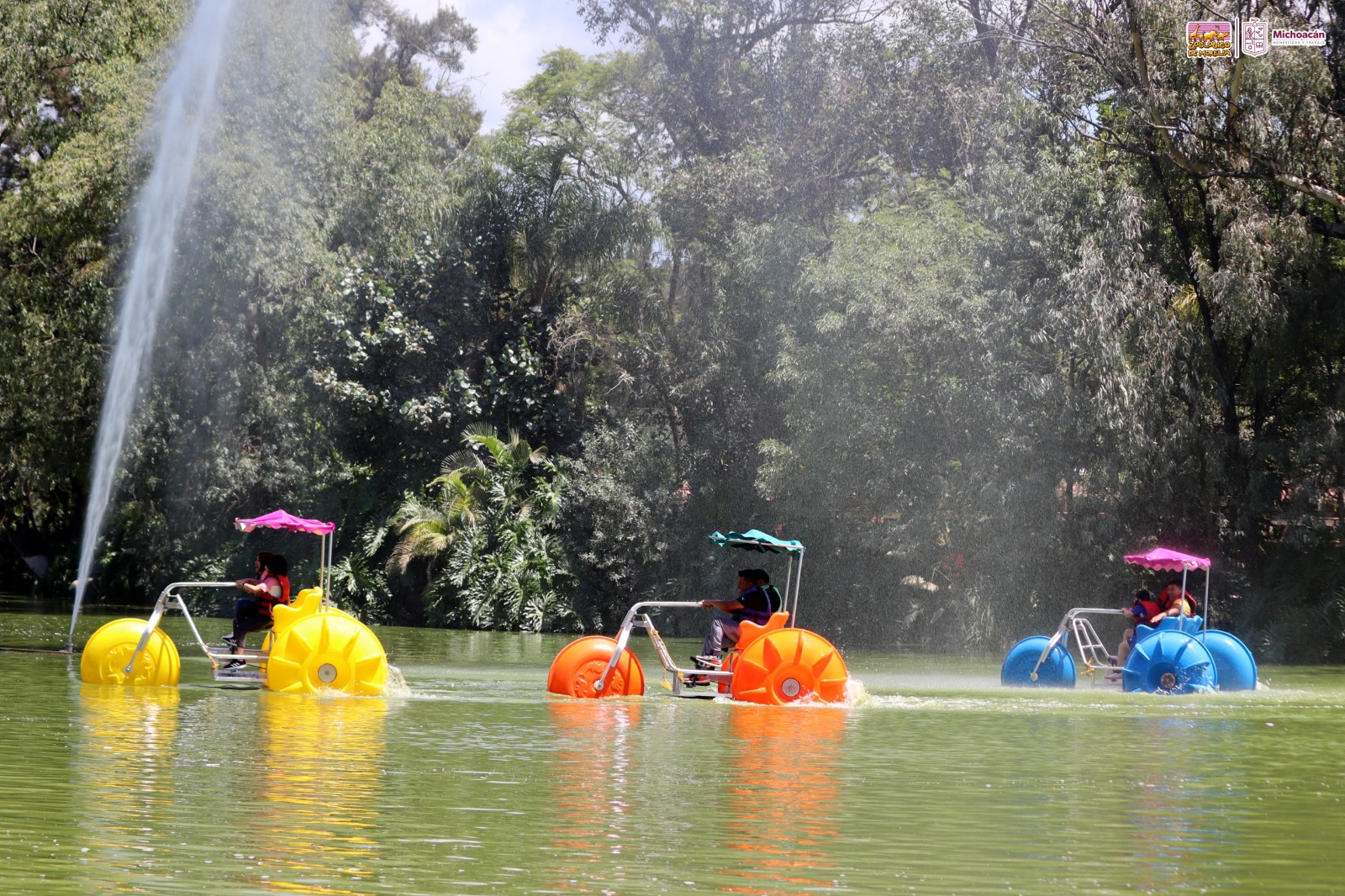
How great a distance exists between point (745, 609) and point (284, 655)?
17.3ft

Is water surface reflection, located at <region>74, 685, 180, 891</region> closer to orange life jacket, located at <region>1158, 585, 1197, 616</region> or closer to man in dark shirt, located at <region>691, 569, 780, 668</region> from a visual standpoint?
man in dark shirt, located at <region>691, 569, 780, 668</region>

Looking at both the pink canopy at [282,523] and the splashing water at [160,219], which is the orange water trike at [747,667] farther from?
the splashing water at [160,219]

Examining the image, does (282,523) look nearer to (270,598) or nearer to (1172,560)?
(270,598)

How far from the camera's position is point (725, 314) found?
41.8m

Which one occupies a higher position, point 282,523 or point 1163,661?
point 282,523

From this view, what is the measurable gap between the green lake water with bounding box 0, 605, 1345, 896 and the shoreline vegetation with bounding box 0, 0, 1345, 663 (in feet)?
50.5

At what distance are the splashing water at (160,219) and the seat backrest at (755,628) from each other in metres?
25.0

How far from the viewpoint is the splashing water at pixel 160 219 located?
132 ft

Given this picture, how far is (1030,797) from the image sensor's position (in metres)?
11.1

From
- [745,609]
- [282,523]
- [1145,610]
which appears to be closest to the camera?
[745,609]

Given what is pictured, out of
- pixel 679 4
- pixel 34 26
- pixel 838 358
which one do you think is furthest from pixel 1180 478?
pixel 34 26

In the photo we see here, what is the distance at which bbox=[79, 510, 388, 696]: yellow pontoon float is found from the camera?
1814 cm
